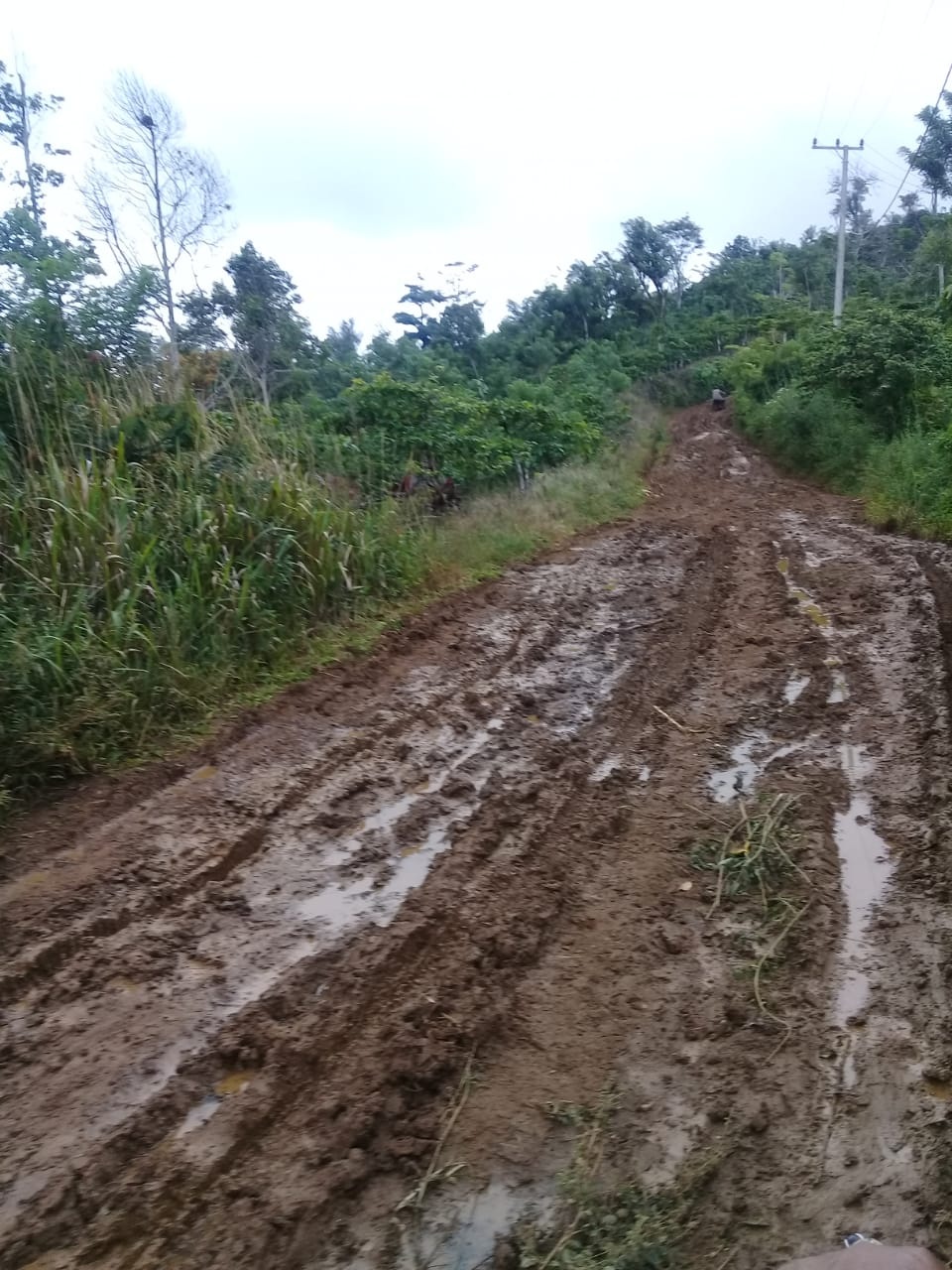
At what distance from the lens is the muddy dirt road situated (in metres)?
2.47

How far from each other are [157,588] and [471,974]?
3556 millimetres

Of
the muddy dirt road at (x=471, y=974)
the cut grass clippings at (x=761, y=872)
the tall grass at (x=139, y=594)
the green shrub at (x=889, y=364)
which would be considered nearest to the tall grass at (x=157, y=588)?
the tall grass at (x=139, y=594)

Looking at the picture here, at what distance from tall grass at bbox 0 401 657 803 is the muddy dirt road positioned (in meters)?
0.44

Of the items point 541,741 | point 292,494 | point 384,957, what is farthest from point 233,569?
point 384,957

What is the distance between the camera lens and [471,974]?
10.9ft

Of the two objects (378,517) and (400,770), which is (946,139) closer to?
(378,517)

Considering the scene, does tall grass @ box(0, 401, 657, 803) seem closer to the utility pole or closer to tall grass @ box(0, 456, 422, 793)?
tall grass @ box(0, 456, 422, 793)

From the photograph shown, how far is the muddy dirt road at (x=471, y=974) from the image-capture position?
2.47 metres

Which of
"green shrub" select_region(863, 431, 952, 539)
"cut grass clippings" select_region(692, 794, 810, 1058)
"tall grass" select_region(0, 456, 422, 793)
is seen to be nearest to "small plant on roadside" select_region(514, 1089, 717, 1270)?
"cut grass clippings" select_region(692, 794, 810, 1058)

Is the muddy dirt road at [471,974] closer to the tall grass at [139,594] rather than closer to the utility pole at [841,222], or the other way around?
the tall grass at [139,594]

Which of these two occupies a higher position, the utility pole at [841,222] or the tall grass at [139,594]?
the utility pole at [841,222]

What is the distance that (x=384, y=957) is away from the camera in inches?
136

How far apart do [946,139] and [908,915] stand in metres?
44.2

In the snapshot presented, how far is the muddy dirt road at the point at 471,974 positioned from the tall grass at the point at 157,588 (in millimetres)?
435
